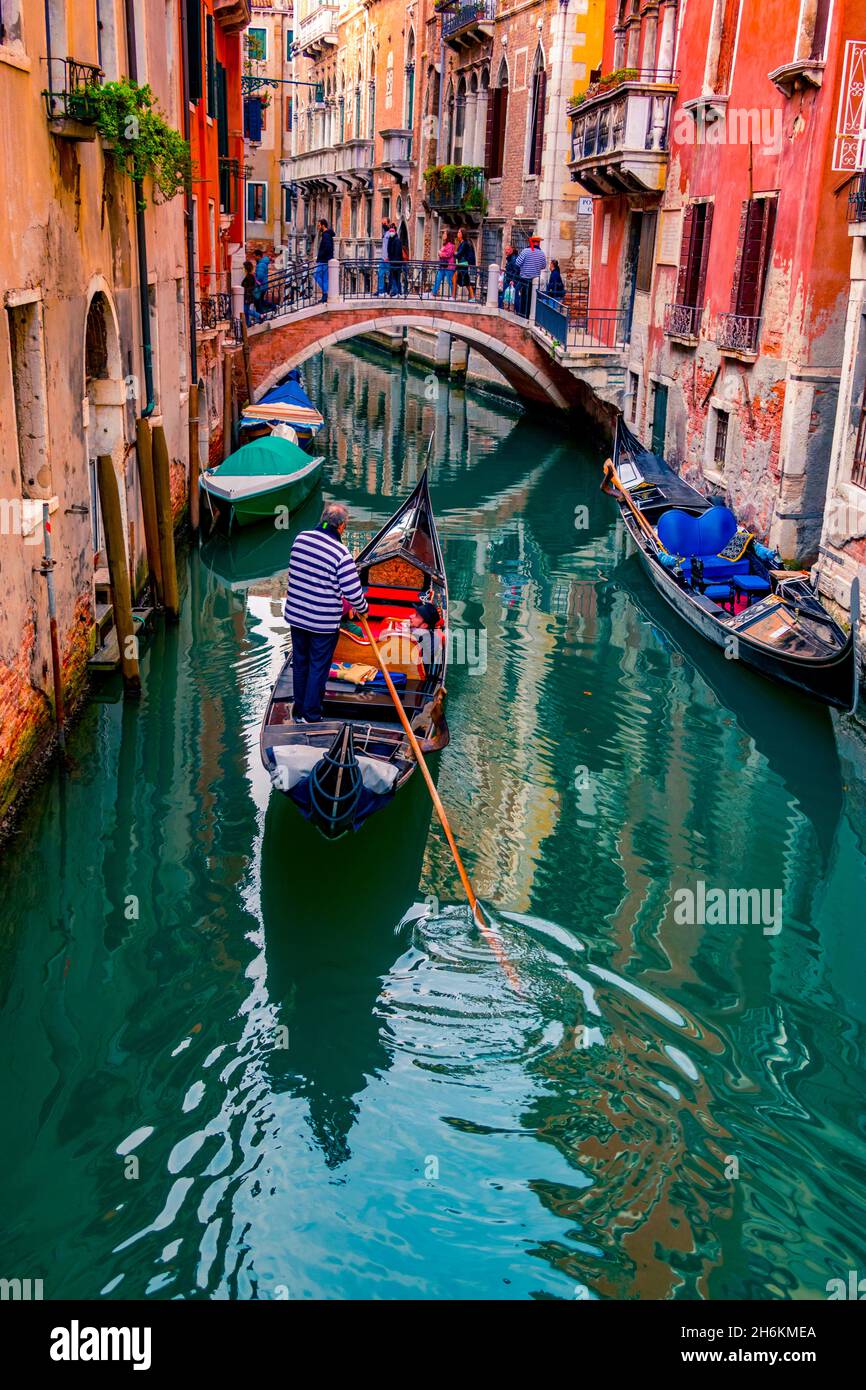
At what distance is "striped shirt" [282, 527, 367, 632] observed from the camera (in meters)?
5.47

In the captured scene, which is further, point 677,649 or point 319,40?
point 319,40

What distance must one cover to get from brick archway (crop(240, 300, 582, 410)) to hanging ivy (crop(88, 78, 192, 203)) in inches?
272

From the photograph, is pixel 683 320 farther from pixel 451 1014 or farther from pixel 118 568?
pixel 451 1014

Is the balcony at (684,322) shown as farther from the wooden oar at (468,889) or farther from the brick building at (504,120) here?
the wooden oar at (468,889)

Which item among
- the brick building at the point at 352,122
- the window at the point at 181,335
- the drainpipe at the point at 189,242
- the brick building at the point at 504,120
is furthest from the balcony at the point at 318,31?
the window at the point at 181,335

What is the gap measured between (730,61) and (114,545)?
748 centimetres

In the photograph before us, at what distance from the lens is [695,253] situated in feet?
39.6

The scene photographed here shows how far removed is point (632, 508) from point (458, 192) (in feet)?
42.4

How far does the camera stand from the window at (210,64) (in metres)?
11.9

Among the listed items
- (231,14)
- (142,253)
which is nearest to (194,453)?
(142,253)

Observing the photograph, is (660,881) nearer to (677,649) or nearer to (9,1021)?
(9,1021)

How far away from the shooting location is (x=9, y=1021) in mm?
4242

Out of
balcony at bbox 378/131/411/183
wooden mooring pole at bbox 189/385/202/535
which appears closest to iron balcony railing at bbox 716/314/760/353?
wooden mooring pole at bbox 189/385/202/535
